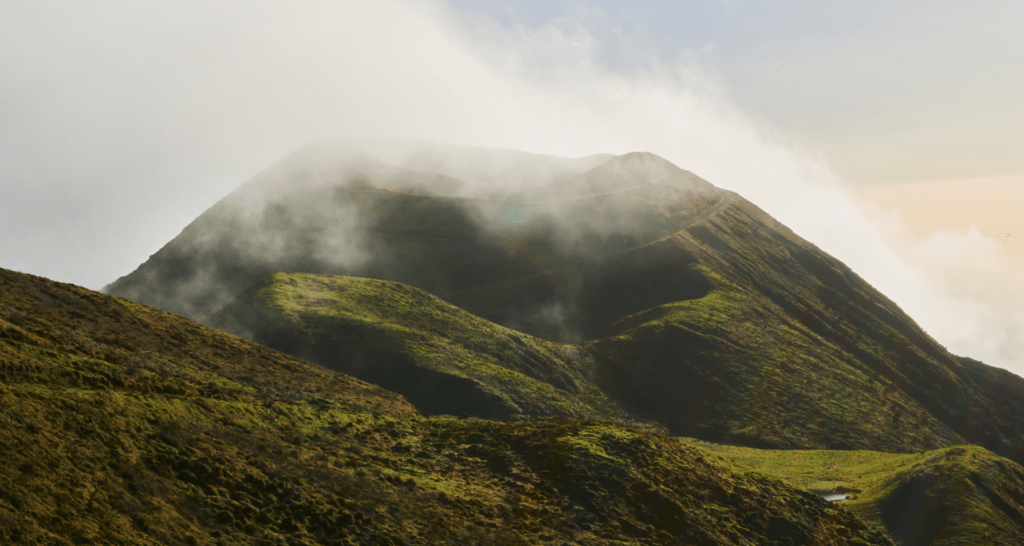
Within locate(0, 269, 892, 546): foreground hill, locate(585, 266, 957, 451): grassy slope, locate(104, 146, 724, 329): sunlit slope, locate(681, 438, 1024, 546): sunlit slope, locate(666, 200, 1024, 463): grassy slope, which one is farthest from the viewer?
locate(104, 146, 724, 329): sunlit slope

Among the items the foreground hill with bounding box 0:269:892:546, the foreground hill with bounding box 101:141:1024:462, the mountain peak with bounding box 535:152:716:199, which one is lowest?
the foreground hill with bounding box 0:269:892:546

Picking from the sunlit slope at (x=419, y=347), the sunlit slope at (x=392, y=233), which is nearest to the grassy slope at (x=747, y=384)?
the sunlit slope at (x=419, y=347)

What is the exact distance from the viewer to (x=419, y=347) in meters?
61.4

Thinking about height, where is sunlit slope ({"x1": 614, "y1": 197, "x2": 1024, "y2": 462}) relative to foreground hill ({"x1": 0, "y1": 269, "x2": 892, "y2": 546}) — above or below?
above

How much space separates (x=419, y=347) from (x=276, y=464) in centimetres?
3588

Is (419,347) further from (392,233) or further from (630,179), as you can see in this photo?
(630,179)

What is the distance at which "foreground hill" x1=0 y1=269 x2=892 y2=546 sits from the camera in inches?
749

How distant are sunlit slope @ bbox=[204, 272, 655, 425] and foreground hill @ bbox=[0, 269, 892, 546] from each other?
11843 millimetres

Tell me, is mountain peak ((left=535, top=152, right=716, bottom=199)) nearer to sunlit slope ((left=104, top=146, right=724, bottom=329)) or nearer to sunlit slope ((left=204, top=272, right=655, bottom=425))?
sunlit slope ((left=104, top=146, right=724, bottom=329))

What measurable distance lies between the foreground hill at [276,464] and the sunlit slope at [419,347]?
11843 millimetres

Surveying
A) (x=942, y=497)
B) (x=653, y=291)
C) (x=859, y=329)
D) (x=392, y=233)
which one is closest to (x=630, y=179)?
(x=653, y=291)

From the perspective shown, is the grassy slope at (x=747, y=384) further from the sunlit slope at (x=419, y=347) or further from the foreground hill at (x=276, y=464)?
the foreground hill at (x=276, y=464)

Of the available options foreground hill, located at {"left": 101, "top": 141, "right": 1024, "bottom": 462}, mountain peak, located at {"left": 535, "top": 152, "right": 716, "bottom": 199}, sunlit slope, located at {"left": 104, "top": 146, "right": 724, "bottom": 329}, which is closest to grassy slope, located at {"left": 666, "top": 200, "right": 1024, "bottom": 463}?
foreground hill, located at {"left": 101, "top": 141, "right": 1024, "bottom": 462}

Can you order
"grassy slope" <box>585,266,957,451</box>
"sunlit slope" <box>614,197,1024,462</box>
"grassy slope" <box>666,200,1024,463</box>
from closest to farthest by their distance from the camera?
"grassy slope" <box>585,266,957,451</box>, "sunlit slope" <box>614,197,1024,462</box>, "grassy slope" <box>666,200,1024,463</box>
